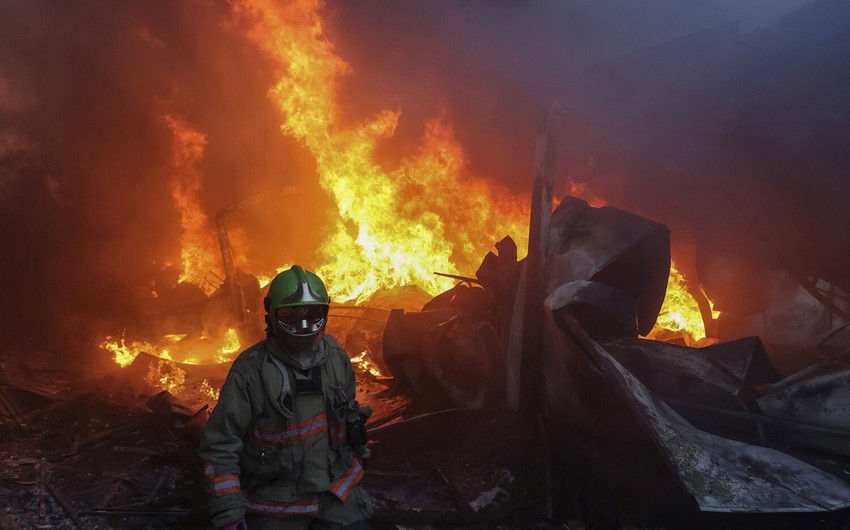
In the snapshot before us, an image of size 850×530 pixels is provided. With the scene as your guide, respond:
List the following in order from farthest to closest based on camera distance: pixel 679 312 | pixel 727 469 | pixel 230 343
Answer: pixel 230 343 < pixel 679 312 < pixel 727 469

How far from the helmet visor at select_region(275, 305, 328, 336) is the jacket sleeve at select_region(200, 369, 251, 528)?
36cm

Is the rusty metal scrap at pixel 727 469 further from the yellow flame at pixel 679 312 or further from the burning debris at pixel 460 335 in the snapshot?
the yellow flame at pixel 679 312

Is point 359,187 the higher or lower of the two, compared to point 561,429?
higher

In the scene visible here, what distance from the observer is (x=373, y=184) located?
13.3 metres

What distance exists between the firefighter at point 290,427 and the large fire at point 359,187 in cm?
913

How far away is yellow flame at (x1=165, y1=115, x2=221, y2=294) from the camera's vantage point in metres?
13.0

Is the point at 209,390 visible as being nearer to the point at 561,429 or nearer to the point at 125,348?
the point at 125,348

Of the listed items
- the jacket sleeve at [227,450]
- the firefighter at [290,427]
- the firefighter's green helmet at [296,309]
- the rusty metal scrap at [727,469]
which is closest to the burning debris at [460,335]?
the rusty metal scrap at [727,469]

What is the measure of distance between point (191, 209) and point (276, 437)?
39.9ft

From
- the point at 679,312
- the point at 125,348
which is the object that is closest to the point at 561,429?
the point at 679,312

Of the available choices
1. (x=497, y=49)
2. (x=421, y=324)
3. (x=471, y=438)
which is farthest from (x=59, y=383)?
(x=497, y=49)

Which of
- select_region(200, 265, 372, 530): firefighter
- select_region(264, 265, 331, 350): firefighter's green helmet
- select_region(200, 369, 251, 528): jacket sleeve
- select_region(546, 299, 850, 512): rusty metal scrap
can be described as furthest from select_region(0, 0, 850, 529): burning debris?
select_region(264, 265, 331, 350): firefighter's green helmet

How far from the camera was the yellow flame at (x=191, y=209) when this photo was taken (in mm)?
13031

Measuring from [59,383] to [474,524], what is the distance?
25.6 ft
